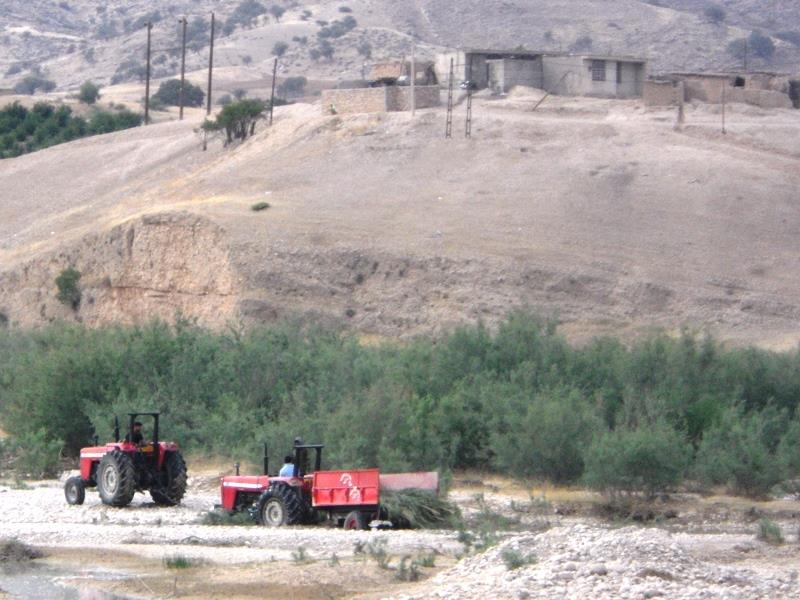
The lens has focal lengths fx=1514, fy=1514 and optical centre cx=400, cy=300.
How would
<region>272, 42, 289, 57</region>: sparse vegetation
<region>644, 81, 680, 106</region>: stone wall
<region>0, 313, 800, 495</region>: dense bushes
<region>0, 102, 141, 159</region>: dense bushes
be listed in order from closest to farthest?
<region>0, 313, 800, 495</region>: dense bushes, <region>644, 81, 680, 106</region>: stone wall, <region>0, 102, 141, 159</region>: dense bushes, <region>272, 42, 289, 57</region>: sparse vegetation

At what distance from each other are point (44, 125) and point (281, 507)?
78765mm

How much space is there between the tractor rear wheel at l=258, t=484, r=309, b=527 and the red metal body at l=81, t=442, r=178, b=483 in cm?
316

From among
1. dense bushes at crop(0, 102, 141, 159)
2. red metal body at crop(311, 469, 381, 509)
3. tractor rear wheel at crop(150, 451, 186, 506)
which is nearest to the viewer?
red metal body at crop(311, 469, 381, 509)

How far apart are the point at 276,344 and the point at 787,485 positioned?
14960 mm

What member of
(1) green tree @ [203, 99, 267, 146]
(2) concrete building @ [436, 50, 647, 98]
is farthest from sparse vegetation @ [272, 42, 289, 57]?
(2) concrete building @ [436, 50, 647, 98]

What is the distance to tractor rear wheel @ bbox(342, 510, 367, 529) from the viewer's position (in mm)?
22531

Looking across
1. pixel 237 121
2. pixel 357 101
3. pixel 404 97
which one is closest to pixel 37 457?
pixel 404 97

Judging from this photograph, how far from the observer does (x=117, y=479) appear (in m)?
25.0

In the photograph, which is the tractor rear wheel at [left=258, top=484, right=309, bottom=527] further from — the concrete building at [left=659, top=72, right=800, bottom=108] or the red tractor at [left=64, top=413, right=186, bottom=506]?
the concrete building at [left=659, top=72, right=800, bottom=108]

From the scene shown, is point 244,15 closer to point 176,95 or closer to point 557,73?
point 176,95

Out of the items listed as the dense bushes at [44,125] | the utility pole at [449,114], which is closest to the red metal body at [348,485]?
the utility pole at [449,114]

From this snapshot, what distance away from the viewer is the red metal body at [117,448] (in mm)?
25281

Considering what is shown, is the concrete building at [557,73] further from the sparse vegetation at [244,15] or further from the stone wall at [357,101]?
the sparse vegetation at [244,15]

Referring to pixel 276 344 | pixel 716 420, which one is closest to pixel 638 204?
pixel 276 344
